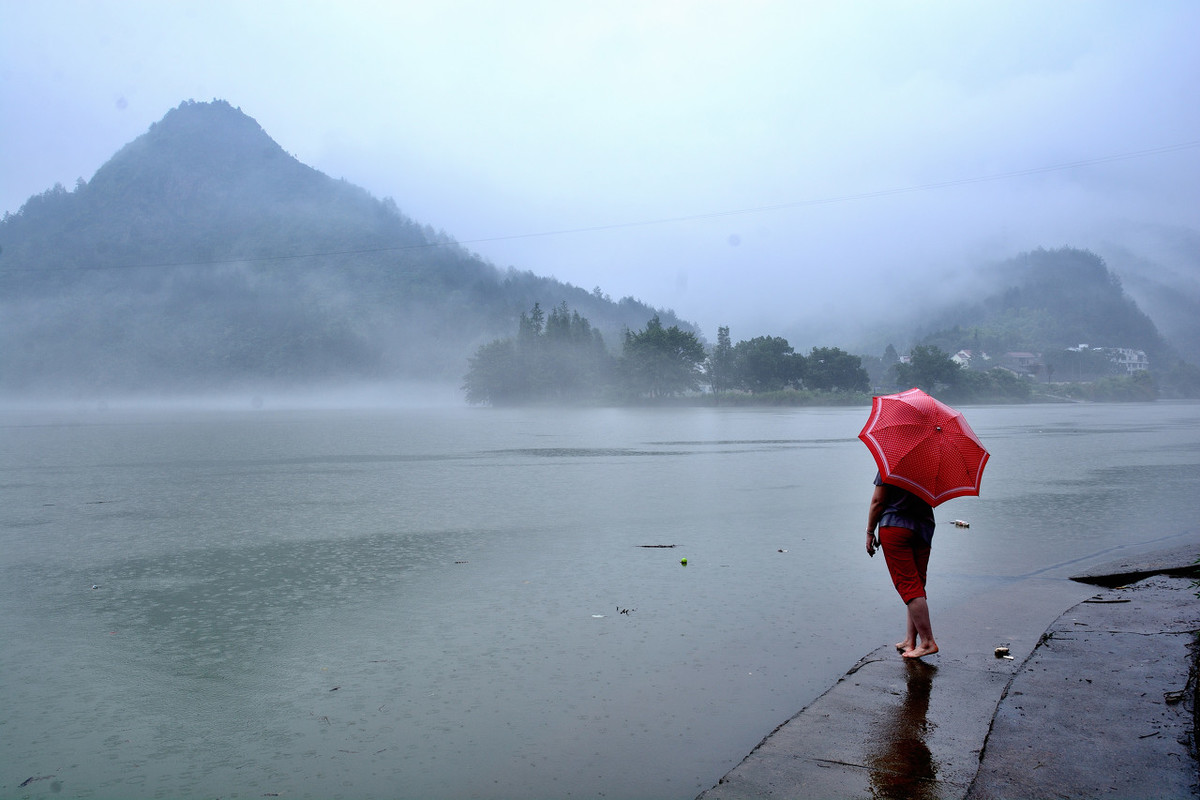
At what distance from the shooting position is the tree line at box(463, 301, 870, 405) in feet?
351

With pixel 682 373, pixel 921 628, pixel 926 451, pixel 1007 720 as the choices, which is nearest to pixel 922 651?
pixel 921 628

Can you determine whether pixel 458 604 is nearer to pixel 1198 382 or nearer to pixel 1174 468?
pixel 1174 468

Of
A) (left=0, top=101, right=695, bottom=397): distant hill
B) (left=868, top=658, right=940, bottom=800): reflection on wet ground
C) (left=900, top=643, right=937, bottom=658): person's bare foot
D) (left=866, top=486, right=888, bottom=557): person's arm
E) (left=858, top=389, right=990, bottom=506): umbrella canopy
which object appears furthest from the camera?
(left=0, top=101, right=695, bottom=397): distant hill

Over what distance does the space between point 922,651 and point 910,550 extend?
2.00ft

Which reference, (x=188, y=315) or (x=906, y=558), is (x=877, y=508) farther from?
(x=188, y=315)

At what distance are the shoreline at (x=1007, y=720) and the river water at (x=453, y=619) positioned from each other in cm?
32

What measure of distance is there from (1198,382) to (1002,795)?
18760 centimetres

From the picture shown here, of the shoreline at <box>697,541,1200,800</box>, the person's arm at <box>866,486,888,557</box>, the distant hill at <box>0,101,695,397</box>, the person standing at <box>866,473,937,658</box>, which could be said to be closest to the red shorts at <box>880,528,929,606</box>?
the person standing at <box>866,473,937,658</box>

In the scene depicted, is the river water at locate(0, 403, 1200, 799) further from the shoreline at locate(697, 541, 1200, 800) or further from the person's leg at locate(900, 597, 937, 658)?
the person's leg at locate(900, 597, 937, 658)

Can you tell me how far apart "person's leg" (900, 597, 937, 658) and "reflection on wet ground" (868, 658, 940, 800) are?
0.47m

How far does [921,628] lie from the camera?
5113 millimetres

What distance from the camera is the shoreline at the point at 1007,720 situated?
3.45 meters

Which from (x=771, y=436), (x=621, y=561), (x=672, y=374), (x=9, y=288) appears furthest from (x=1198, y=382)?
Result: (x=9, y=288)

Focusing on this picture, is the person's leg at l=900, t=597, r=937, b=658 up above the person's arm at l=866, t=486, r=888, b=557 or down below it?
below
